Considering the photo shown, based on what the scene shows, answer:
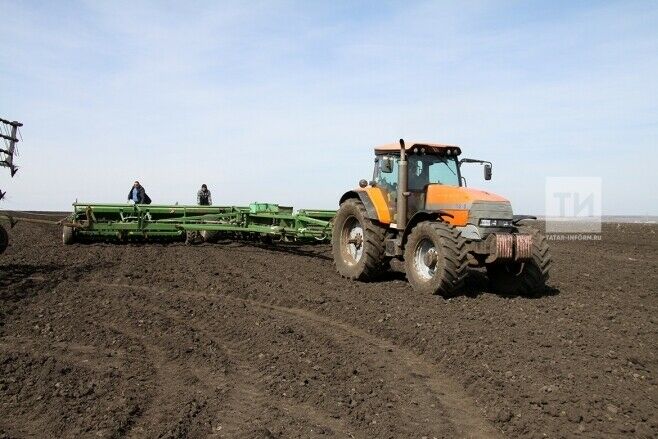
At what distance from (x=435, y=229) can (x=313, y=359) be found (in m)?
3.14

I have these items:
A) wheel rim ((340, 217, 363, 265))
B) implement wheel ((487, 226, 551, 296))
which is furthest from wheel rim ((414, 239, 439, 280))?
wheel rim ((340, 217, 363, 265))

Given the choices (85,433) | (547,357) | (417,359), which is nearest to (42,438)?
(85,433)

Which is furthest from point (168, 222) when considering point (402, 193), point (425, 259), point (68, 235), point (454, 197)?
point (454, 197)

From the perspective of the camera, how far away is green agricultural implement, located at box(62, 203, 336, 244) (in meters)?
12.8

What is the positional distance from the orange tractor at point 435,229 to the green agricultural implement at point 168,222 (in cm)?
315

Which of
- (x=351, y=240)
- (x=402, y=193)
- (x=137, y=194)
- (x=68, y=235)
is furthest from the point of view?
(x=137, y=194)

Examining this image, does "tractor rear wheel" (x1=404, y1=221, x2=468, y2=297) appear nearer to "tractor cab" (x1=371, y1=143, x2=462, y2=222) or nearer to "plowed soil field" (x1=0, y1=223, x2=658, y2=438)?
"plowed soil field" (x1=0, y1=223, x2=658, y2=438)

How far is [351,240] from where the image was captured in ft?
32.8

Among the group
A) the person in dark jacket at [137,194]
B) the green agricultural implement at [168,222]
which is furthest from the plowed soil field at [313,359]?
the person in dark jacket at [137,194]

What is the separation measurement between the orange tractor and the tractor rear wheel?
13 millimetres

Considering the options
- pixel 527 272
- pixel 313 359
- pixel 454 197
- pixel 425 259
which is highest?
pixel 454 197

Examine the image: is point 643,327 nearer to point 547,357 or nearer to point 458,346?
point 547,357

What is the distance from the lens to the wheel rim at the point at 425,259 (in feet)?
26.1

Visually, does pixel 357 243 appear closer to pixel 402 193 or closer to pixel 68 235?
pixel 402 193
